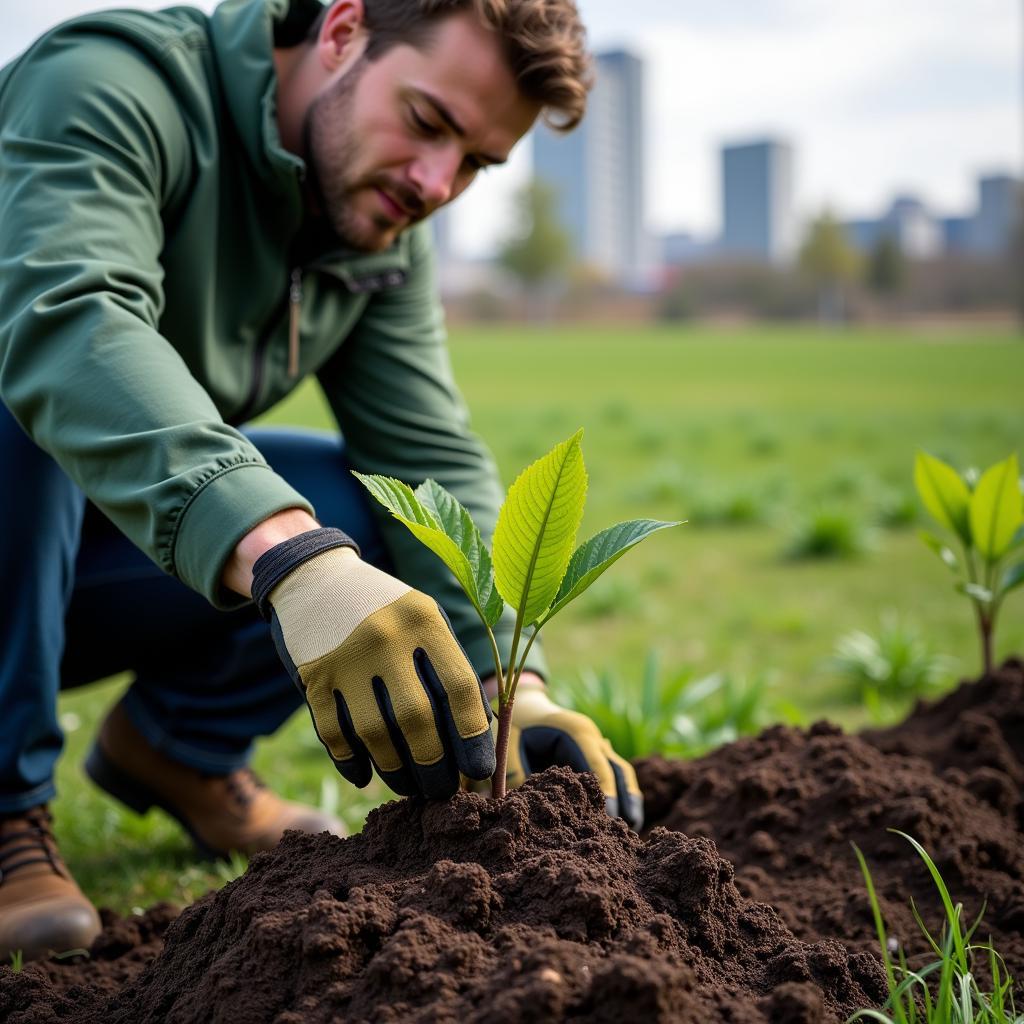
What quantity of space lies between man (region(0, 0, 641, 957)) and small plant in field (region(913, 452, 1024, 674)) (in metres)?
1.07

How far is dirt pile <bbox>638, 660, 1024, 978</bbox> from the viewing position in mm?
1886

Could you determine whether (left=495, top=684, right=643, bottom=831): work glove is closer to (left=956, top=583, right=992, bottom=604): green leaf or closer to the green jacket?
the green jacket

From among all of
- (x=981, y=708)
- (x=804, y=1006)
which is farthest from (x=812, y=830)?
(x=804, y=1006)

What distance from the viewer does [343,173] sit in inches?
95.0

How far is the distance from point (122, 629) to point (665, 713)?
1.55 meters

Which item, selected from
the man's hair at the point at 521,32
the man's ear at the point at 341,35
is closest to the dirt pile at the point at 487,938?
the man's hair at the point at 521,32

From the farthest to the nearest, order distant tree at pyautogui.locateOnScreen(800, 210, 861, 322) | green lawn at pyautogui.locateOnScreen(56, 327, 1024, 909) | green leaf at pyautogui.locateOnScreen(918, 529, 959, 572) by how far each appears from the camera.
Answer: distant tree at pyautogui.locateOnScreen(800, 210, 861, 322) → green lawn at pyautogui.locateOnScreen(56, 327, 1024, 909) → green leaf at pyautogui.locateOnScreen(918, 529, 959, 572)

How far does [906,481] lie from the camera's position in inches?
346

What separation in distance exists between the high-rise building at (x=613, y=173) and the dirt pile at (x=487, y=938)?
143m

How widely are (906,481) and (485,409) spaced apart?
326 inches

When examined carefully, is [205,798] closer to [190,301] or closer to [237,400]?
[237,400]

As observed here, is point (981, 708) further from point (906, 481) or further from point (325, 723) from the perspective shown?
point (906, 481)

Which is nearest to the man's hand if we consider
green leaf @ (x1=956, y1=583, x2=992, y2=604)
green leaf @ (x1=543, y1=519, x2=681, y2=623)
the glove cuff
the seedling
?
the seedling

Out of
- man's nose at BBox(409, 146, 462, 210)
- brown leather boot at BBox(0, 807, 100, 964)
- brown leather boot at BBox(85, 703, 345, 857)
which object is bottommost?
brown leather boot at BBox(85, 703, 345, 857)
